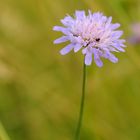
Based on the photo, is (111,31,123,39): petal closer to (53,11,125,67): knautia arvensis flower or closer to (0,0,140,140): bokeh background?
(53,11,125,67): knautia arvensis flower

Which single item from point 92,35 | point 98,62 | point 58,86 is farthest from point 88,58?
point 58,86

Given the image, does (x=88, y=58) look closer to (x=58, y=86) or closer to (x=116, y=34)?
(x=116, y=34)

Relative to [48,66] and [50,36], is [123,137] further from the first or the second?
[50,36]

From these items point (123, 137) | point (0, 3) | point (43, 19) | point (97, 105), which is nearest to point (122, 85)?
point (97, 105)

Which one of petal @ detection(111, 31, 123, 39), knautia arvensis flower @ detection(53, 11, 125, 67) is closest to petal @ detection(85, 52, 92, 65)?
knautia arvensis flower @ detection(53, 11, 125, 67)

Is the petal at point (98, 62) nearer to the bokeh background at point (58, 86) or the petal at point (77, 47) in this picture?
the petal at point (77, 47)
